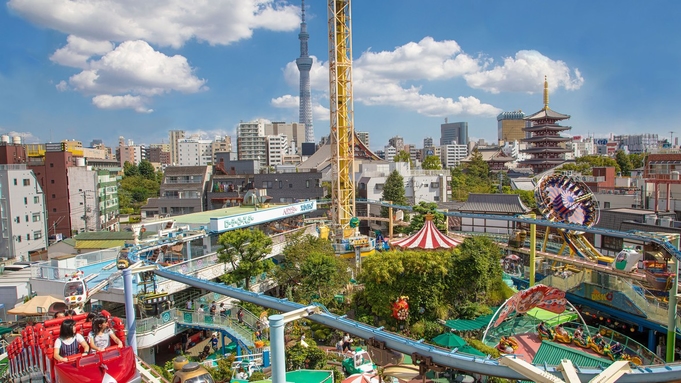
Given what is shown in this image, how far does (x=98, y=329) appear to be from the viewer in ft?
28.8

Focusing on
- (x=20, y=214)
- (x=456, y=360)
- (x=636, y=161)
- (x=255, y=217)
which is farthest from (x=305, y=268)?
(x=636, y=161)

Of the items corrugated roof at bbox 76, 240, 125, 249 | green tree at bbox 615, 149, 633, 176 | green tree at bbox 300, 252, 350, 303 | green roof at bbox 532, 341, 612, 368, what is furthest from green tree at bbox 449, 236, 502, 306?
green tree at bbox 615, 149, 633, 176

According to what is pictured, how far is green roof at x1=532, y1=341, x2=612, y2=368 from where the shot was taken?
14.9m

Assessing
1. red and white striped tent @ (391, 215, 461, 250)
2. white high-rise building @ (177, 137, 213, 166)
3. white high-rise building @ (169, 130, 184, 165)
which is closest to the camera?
red and white striped tent @ (391, 215, 461, 250)

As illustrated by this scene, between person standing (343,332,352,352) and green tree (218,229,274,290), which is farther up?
green tree (218,229,274,290)

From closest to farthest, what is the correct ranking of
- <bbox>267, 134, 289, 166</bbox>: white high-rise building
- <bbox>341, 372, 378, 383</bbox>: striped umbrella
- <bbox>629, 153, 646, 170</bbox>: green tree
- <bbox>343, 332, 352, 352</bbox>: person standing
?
<bbox>341, 372, 378, 383</bbox>: striped umbrella, <bbox>343, 332, 352, 352</bbox>: person standing, <bbox>629, 153, 646, 170</bbox>: green tree, <bbox>267, 134, 289, 166</bbox>: white high-rise building

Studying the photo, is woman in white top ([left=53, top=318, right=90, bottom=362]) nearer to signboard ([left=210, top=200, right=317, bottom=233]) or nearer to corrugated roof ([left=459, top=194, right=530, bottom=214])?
signboard ([left=210, top=200, right=317, bottom=233])

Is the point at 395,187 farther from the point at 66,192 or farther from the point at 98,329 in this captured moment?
the point at 98,329

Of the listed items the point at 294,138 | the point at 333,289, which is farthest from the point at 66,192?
the point at 294,138

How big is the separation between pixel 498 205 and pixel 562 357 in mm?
25282

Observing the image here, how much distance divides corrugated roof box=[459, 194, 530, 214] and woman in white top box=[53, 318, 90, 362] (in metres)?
34.9

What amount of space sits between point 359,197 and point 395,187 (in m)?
4.55

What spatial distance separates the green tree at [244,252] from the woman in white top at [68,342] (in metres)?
13.5

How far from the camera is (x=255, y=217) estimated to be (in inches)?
1124
